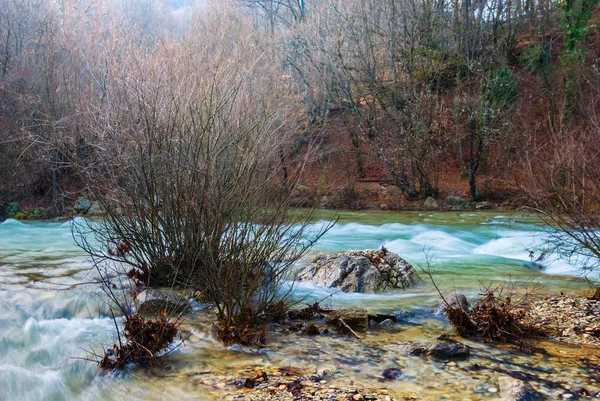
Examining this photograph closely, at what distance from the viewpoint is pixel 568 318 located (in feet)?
21.5

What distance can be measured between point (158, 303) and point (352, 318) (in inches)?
95.4

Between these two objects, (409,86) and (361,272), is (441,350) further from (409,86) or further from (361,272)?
(409,86)

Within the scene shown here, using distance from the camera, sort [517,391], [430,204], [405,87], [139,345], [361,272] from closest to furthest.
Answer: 1. [517,391]
2. [139,345]
3. [361,272]
4. [430,204]
5. [405,87]

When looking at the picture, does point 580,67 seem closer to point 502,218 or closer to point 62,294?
point 502,218

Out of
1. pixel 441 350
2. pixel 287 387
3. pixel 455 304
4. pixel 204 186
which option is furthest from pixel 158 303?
pixel 455 304

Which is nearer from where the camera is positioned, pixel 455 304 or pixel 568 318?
pixel 568 318

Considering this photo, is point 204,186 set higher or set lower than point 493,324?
higher

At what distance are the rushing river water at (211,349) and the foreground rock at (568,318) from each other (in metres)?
0.58

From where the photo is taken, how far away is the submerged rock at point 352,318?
20.6 ft

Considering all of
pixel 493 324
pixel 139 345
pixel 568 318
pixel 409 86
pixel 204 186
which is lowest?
pixel 568 318

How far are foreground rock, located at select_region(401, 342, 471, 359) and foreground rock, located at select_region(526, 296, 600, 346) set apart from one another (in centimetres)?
132

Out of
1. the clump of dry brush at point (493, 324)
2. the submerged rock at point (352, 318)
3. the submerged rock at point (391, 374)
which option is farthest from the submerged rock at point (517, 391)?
the submerged rock at point (352, 318)

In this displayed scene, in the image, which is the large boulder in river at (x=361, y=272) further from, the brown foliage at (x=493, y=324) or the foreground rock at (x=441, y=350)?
the foreground rock at (x=441, y=350)

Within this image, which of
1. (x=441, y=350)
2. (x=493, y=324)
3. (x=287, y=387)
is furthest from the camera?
(x=493, y=324)
